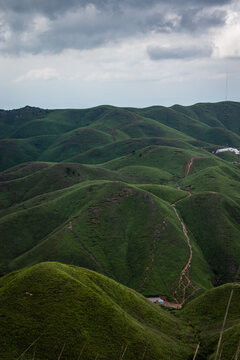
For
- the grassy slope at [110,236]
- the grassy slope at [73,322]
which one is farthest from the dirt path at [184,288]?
the grassy slope at [73,322]

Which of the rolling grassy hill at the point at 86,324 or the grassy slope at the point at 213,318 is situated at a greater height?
the rolling grassy hill at the point at 86,324

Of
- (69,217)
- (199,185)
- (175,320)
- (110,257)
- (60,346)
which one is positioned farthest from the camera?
(199,185)

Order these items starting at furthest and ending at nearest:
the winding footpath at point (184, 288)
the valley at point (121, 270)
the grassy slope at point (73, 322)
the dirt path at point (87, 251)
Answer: the dirt path at point (87, 251) → the winding footpath at point (184, 288) → the valley at point (121, 270) → the grassy slope at point (73, 322)

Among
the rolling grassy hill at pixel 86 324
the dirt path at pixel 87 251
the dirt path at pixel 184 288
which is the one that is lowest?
the dirt path at pixel 184 288

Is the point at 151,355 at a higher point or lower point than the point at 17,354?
lower

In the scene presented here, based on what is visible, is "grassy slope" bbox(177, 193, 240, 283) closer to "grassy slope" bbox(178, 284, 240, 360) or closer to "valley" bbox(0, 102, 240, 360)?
"valley" bbox(0, 102, 240, 360)

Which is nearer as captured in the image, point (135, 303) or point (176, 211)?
point (135, 303)

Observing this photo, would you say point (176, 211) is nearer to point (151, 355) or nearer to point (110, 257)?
point (110, 257)

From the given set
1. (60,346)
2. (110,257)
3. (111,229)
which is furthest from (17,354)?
(111,229)

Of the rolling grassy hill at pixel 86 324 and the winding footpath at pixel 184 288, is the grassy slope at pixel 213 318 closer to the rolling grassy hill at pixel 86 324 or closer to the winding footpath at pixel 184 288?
Result: the rolling grassy hill at pixel 86 324

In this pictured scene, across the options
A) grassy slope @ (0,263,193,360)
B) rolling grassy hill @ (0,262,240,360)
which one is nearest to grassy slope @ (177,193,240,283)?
rolling grassy hill @ (0,262,240,360)
